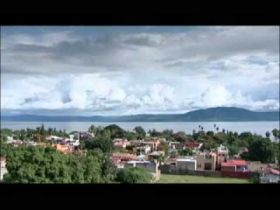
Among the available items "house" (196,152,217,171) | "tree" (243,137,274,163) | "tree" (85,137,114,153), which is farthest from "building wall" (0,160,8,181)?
"tree" (243,137,274,163)

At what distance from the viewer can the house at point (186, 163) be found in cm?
247

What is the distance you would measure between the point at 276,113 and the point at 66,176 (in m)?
1.18

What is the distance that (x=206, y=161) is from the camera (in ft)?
8.21

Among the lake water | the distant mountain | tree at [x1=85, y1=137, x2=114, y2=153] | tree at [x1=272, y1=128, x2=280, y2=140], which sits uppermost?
the distant mountain

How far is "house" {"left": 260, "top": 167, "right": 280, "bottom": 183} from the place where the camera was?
2494 millimetres

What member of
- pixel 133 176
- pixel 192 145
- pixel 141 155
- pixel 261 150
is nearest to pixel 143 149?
pixel 141 155

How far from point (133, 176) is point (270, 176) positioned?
0.74 metres

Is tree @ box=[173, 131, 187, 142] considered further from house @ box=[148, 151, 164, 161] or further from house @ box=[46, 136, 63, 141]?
house @ box=[46, 136, 63, 141]

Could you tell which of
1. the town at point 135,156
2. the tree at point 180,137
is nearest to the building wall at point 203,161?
the town at point 135,156

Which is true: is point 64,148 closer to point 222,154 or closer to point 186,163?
point 186,163

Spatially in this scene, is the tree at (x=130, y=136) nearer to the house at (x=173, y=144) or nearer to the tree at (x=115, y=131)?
the tree at (x=115, y=131)

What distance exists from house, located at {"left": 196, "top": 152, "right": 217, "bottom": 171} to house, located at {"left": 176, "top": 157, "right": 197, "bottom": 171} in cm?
2
